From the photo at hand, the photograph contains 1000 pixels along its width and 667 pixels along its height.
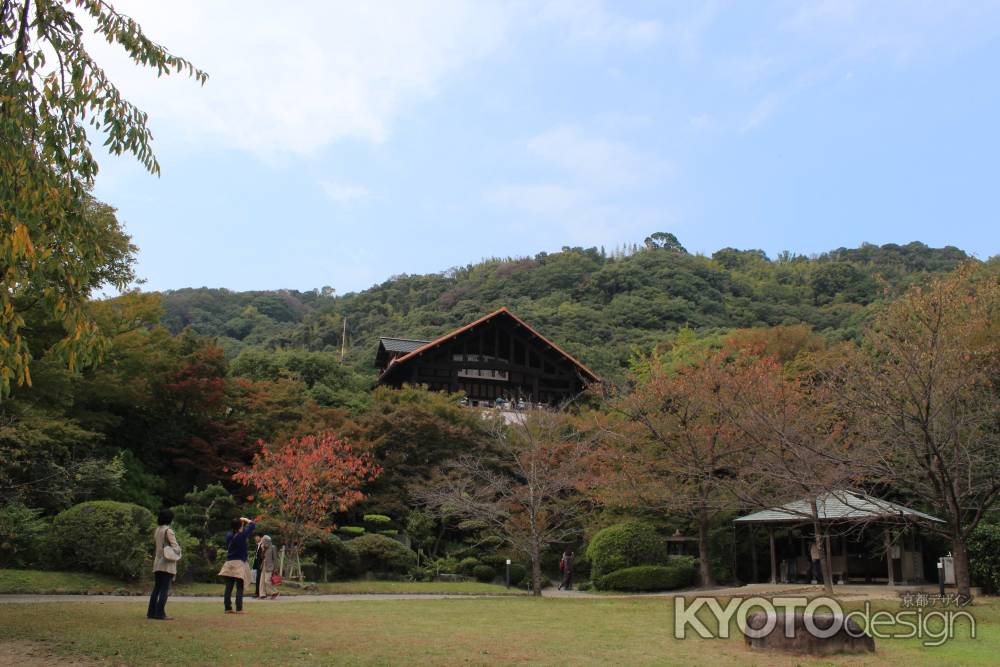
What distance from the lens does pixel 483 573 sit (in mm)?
24938

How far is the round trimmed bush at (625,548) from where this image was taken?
2306 cm

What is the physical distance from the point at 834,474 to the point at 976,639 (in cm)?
625

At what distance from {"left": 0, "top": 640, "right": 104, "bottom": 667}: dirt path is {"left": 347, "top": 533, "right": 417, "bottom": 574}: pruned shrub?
1505cm

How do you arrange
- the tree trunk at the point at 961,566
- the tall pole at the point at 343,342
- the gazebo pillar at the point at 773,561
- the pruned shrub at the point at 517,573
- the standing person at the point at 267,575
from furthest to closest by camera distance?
the tall pole at the point at 343,342, the pruned shrub at the point at 517,573, the gazebo pillar at the point at 773,561, the standing person at the point at 267,575, the tree trunk at the point at 961,566

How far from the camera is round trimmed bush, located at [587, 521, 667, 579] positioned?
23.1m

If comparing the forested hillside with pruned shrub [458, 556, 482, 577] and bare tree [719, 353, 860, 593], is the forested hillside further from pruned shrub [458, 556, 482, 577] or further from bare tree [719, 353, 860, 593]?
bare tree [719, 353, 860, 593]

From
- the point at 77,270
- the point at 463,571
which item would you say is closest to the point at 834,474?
the point at 463,571

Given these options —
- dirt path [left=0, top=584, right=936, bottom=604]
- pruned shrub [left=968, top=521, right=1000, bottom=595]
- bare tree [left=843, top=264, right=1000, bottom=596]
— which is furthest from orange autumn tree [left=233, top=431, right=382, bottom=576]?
pruned shrub [left=968, top=521, right=1000, bottom=595]

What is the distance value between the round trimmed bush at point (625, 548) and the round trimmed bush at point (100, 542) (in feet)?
40.2

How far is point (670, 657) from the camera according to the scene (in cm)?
865

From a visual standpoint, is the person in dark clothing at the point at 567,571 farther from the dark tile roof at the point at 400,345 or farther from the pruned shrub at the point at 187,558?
the dark tile roof at the point at 400,345

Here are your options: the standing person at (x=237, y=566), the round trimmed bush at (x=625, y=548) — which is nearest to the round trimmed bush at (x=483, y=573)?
the round trimmed bush at (x=625, y=548)

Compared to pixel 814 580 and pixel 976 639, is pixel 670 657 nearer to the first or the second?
pixel 976 639

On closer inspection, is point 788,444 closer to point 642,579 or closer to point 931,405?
point 931,405
